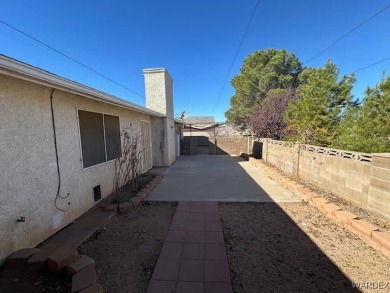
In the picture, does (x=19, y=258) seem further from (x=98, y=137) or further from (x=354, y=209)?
(x=354, y=209)

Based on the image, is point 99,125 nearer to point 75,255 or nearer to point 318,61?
point 75,255

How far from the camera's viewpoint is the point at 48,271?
2.23 metres

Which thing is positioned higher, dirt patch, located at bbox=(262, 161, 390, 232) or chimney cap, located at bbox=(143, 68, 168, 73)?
chimney cap, located at bbox=(143, 68, 168, 73)

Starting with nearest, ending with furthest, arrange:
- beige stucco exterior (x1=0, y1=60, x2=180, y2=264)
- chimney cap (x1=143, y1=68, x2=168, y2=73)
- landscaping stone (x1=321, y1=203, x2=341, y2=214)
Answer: beige stucco exterior (x1=0, y1=60, x2=180, y2=264) → landscaping stone (x1=321, y1=203, x2=341, y2=214) → chimney cap (x1=143, y1=68, x2=168, y2=73)

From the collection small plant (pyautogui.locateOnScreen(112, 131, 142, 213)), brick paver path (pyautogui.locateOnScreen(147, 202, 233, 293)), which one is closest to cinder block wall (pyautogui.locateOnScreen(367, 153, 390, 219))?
brick paver path (pyautogui.locateOnScreen(147, 202, 233, 293))

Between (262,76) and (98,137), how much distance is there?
744 inches

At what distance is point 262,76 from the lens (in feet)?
65.2

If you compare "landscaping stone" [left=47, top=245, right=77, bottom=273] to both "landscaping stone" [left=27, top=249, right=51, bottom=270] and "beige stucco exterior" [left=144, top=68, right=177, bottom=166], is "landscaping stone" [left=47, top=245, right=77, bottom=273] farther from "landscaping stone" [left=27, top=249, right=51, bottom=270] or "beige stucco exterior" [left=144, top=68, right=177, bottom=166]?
"beige stucco exterior" [left=144, top=68, right=177, bottom=166]

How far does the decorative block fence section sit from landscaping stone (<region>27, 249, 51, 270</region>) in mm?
5360

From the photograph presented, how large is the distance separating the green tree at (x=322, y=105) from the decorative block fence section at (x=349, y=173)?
1.81 metres

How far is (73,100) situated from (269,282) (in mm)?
4528

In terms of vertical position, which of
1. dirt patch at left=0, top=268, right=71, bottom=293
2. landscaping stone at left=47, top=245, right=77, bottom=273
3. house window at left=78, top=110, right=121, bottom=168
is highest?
house window at left=78, top=110, right=121, bottom=168

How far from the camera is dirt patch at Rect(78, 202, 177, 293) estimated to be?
7.75 feet

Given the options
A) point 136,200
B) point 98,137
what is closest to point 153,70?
point 98,137
